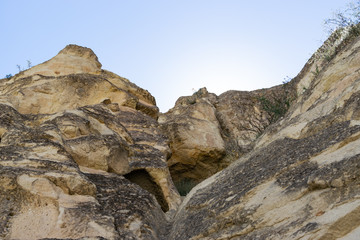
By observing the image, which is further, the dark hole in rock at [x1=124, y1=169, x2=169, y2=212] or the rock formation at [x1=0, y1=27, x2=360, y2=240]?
the dark hole in rock at [x1=124, y1=169, x2=169, y2=212]

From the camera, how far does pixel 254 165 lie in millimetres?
6773

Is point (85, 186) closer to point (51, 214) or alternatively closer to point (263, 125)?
point (51, 214)

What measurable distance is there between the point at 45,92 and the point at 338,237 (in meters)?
11.3

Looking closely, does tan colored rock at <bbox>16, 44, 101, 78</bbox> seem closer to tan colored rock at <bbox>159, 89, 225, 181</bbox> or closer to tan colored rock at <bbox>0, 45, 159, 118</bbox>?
tan colored rock at <bbox>0, 45, 159, 118</bbox>

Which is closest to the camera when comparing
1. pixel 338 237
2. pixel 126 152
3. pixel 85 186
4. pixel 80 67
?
pixel 338 237

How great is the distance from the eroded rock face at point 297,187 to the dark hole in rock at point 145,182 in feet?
7.25

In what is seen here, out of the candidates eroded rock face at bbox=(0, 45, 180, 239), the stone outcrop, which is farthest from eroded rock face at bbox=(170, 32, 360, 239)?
the stone outcrop

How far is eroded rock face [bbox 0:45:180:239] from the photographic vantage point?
5.55 meters

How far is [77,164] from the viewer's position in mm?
7480

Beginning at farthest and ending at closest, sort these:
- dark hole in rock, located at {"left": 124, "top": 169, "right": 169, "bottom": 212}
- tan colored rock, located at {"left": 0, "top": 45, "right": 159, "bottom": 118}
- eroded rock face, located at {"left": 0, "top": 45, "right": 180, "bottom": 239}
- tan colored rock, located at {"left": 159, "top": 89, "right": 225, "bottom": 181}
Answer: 1. tan colored rock, located at {"left": 159, "top": 89, "right": 225, "bottom": 181}
2. tan colored rock, located at {"left": 0, "top": 45, "right": 159, "bottom": 118}
3. dark hole in rock, located at {"left": 124, "top": 169, "right": 169, "bottom": 212}
4. eroded rock face, located at {"left": 0, "top": 45, "right": 180, "bottom": 239}

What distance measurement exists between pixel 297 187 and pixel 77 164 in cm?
413

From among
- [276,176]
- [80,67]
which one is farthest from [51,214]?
[80,67]

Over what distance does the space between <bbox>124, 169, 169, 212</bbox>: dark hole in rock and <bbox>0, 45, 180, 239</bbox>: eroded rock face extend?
29 mm

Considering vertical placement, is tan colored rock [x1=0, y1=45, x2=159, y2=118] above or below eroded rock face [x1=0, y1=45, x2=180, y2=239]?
above
